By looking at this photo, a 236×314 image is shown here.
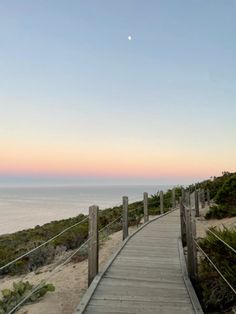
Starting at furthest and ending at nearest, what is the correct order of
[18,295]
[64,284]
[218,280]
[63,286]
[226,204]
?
[226,204]
[64,284]
[63,286]
[18,295]
[218,280]

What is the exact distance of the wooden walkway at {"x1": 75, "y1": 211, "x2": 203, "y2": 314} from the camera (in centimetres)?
571

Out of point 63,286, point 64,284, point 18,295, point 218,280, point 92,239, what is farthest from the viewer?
point 64,284

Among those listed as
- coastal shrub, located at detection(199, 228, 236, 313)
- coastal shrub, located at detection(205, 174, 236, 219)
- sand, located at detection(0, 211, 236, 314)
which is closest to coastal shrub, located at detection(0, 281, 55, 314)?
sand, located at detection(0, 211, 236, 314)

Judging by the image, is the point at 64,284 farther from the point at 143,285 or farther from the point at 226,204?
the point at 226,204

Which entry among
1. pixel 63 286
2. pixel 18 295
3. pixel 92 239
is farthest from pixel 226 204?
pixel 92 239

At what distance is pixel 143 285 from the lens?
22.7 ft

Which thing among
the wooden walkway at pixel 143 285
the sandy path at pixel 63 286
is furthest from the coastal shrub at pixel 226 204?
the wooden walkway at pixel 143 285

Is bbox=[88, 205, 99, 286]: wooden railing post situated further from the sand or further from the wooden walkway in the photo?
the sand

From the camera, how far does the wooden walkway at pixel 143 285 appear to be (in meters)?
5.71

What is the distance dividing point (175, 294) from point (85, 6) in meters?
11.4

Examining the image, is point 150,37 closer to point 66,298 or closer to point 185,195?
point 185,195

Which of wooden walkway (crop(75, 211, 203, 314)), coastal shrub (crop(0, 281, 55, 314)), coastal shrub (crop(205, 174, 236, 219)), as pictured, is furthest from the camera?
coastal shrub (crop(205, 174, 236, 219))

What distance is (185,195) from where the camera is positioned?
44.2ft

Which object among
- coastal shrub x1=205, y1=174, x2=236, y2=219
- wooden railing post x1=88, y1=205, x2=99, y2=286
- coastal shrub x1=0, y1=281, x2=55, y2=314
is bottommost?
coastal shrub x1=0, y1=281, x2=55, y2=314
